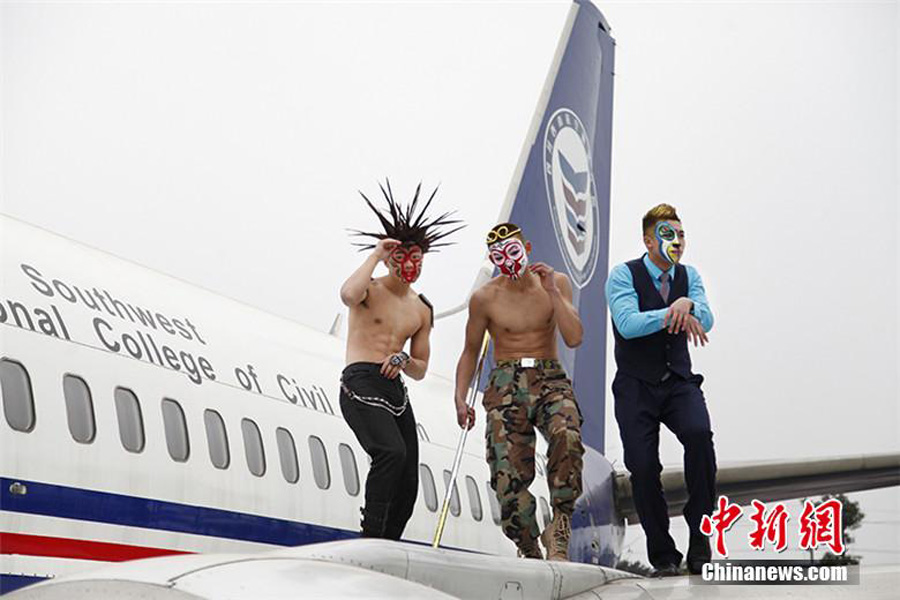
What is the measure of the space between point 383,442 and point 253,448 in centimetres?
174

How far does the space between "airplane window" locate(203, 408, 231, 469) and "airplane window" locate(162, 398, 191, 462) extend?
0.21 metres

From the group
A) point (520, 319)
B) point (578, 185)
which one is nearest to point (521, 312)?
point (520, 319)

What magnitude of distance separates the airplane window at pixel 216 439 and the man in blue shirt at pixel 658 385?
7.08 feet

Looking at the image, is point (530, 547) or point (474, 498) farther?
point (474, 498)

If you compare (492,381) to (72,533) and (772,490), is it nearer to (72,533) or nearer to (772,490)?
(72,533)

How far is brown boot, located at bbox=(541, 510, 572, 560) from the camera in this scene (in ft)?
19.1

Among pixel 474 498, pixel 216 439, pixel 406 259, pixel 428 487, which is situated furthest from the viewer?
pixel 474 498

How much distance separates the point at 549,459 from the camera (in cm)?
593

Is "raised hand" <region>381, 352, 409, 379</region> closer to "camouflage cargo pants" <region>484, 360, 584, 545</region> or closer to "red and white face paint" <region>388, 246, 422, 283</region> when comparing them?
"red and white face paint" <region>388, 246, 422, 283</region>

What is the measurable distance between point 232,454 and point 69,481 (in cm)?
141

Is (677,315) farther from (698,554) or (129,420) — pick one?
(129,420)

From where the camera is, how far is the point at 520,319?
6.22 meters

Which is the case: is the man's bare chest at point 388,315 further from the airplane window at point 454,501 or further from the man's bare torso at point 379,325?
the airplane window at point 454,501

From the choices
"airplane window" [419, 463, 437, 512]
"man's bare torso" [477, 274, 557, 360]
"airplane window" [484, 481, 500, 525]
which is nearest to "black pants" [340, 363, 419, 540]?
"man's bare torso" [477, 274, 557, 360]
